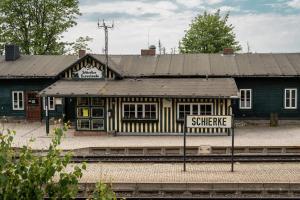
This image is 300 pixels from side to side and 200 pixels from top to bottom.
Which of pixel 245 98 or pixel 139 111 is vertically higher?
pixel 245 98

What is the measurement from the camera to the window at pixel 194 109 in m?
25.7

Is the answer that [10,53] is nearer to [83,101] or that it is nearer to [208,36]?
[83,101]

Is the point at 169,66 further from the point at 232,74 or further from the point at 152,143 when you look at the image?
the point at 152,143

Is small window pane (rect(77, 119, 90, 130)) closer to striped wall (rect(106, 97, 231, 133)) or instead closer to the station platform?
striped wall (rect(106, 97, 231, 133))

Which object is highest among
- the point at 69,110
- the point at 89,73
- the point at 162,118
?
the point at 89,73

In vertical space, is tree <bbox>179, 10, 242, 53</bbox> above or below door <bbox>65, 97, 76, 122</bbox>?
above

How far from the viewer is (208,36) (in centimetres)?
4834

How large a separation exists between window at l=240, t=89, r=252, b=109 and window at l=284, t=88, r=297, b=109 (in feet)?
7.35

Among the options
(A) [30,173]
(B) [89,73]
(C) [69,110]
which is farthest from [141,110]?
(A) [30,173]

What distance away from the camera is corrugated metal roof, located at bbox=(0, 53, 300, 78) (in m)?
30.2

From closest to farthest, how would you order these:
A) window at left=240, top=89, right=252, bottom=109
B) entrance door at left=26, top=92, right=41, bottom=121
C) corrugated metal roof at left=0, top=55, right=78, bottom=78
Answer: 1. window at left=240, top=89, right=252, bottom=109
2. corrugated metal roof at left=0, top=55, right=78, bottom=78
3. entrance door at left=26, top=92, right=41, bottom=121

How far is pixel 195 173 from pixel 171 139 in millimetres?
7223

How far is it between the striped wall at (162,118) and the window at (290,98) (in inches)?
245

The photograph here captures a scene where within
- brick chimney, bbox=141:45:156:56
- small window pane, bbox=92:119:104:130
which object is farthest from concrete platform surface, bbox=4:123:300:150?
brick chimney, bbox=141:45:156:56
